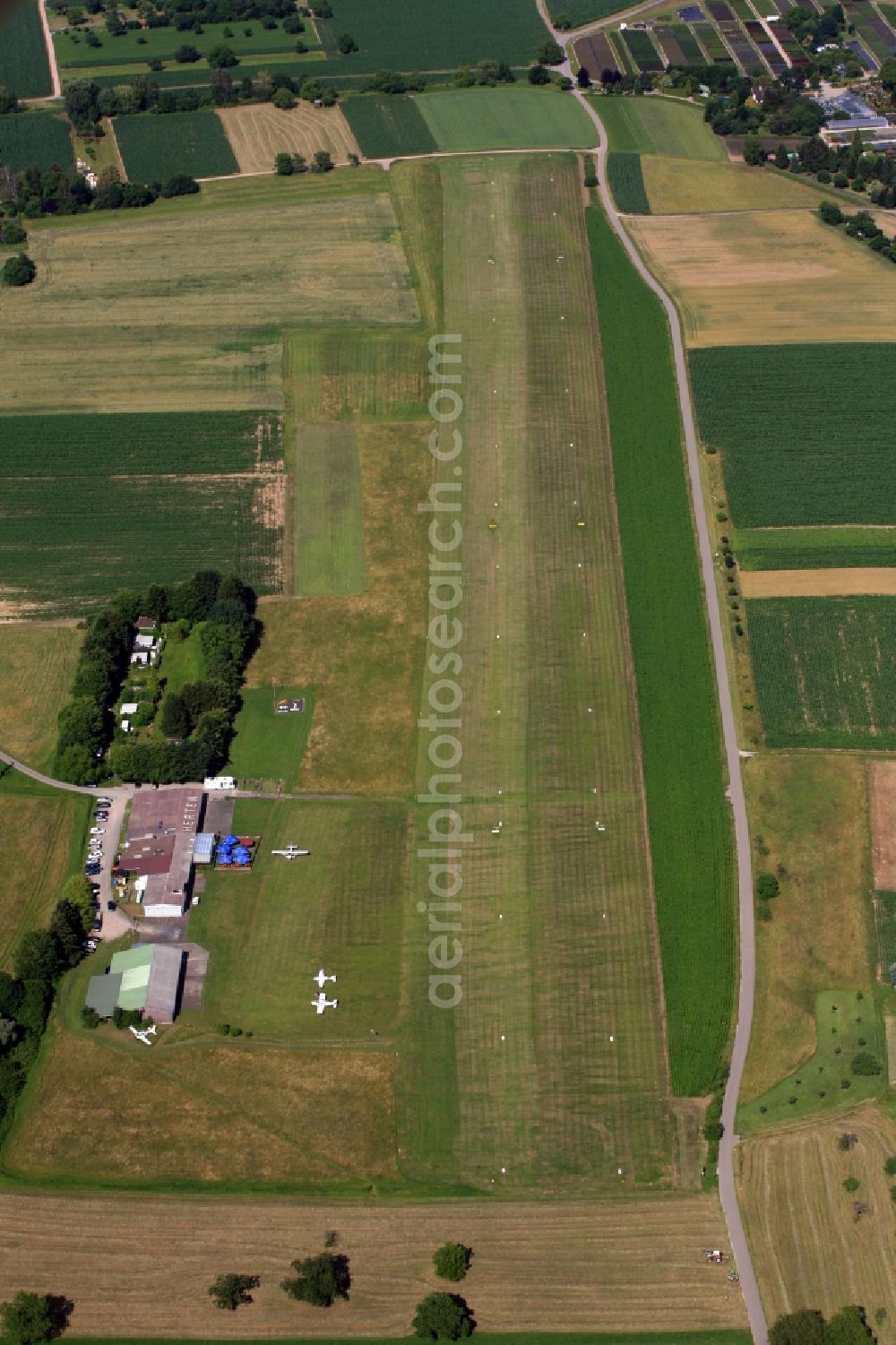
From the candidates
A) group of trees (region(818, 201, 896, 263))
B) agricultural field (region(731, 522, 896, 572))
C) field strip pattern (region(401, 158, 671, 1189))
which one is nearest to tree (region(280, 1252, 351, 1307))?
field strip pattern (region(401, 158, 671, 1189))

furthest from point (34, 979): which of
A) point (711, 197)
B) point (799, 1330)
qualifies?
point (711, 197)

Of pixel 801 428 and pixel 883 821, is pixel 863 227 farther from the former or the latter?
pixel 883 821

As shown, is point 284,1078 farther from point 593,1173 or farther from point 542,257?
point 542,257

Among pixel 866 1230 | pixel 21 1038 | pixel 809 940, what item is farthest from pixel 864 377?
pixel 21 1038

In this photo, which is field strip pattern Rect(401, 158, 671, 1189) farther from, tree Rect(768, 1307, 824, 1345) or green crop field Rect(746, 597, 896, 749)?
green crop field Rect(746, 597, 896, 749)

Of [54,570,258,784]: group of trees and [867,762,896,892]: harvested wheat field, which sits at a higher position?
[54,570,258,784]: group of trees
